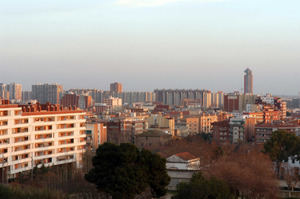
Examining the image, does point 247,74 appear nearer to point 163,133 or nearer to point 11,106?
point 163,133

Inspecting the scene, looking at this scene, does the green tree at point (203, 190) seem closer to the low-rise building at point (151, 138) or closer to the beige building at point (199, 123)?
the low-rise building at point (151, 138)

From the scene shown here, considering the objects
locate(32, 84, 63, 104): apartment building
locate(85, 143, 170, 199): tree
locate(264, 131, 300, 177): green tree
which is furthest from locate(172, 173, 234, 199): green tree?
locate(32, 84, 63, 104): apartment building

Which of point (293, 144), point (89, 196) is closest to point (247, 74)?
point (293, 144)

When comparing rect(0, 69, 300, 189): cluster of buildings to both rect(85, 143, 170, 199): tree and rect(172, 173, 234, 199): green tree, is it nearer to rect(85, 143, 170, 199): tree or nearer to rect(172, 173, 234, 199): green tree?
rect(85, 143, 170, 199): tree

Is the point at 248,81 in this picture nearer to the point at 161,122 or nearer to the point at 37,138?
the point at 161,122

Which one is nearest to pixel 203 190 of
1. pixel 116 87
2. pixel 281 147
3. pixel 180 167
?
pixel 180 167

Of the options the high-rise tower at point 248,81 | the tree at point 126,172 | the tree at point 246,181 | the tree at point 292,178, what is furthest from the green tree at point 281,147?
the high-rise tower at point 248,81
